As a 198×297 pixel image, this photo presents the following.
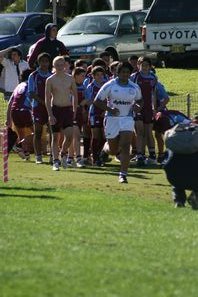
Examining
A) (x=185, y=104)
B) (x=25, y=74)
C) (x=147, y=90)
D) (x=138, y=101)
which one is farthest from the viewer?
(x=185, y=104)

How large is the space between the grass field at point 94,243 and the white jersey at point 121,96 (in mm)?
1683

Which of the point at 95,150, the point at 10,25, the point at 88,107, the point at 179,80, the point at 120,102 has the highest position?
the point at 120,102

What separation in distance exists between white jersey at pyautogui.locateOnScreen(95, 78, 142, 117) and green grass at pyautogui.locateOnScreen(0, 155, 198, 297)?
1.77 m

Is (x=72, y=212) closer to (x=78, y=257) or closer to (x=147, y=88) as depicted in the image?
(x=78, y=257)

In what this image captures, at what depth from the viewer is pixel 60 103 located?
1850 cm

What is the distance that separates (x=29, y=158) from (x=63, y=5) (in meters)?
24.0

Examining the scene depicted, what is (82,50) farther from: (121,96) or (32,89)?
(121,96)

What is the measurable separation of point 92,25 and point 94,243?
21.4m

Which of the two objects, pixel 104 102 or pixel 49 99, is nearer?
pixel 104 102

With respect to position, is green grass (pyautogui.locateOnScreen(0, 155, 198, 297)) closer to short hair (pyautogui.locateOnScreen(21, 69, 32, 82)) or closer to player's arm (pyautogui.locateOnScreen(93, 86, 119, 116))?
player's arm (pyautogui.locateOnScreen(93, 86, 119, 116))

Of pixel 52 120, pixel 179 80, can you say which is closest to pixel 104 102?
pixel 52 120

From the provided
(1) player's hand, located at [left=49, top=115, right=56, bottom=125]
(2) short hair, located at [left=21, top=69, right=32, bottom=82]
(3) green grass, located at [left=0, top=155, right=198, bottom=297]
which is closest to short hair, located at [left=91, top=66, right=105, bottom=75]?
(1) player's hand, located at [left=49, top=115, right=56, bottom=125]

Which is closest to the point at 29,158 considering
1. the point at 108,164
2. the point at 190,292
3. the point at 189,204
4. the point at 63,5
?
the point at 108,164

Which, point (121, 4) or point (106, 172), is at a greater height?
point (106, 172)
